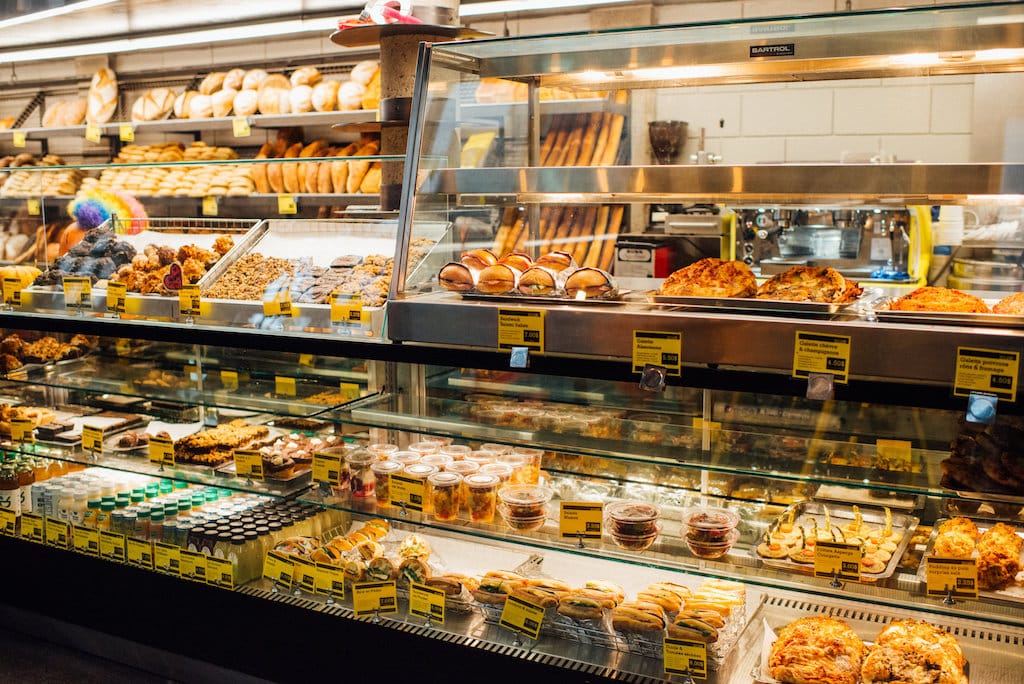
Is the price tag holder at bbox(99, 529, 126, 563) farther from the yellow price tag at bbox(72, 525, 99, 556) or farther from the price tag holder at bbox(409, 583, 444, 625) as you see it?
the price tag holder at bbox(409, 583, 444, 625)

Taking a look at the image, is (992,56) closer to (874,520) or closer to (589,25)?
(874,520)

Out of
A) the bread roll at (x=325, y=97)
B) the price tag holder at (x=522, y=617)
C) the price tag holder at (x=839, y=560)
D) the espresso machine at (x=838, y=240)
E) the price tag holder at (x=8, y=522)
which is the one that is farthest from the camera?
the bread roll at (x=325, y=97)

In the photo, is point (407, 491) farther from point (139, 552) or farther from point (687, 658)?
point (139, 552)

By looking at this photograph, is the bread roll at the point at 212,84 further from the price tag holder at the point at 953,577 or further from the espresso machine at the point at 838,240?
the price tag holder at the point at 953,577

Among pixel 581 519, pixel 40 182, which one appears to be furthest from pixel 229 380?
pixel 40 182

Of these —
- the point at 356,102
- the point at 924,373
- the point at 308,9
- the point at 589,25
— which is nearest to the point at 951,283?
the point at 589,25

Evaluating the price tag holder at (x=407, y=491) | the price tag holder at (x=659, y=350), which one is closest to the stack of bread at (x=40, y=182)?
the price tag holder at (x=407, y=491)

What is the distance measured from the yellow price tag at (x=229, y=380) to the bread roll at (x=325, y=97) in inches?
137

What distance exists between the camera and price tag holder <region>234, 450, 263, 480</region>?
2750 millimetres

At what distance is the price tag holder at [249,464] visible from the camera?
2.75 m

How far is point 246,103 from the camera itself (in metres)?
6.62

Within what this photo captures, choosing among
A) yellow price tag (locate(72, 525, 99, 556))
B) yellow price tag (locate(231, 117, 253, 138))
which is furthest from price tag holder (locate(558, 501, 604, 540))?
yellow price tag (locate(231, 117, 253, 138))

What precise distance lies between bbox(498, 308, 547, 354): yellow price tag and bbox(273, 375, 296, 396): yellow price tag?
1204 millimetres

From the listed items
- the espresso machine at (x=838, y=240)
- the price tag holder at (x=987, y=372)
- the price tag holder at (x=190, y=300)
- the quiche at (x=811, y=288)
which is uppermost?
the espresso machine at (x=838, y=240)
